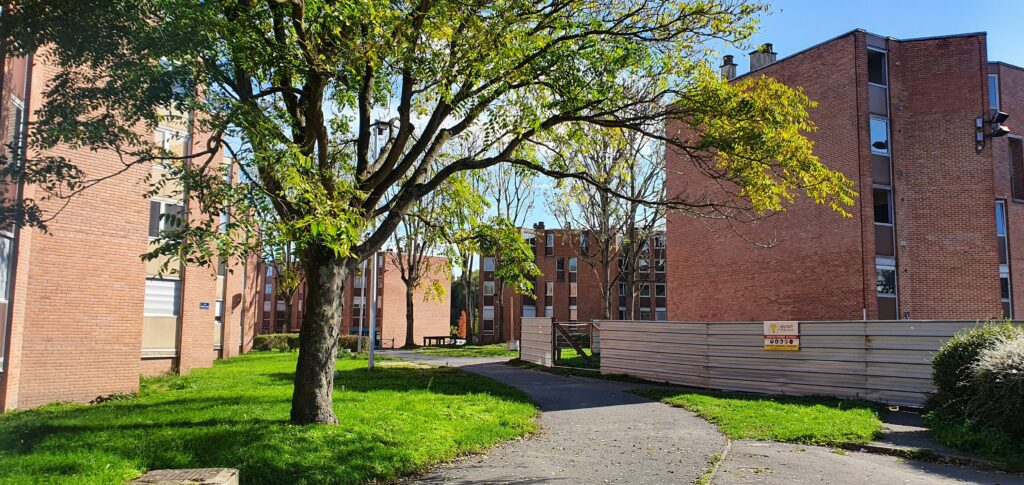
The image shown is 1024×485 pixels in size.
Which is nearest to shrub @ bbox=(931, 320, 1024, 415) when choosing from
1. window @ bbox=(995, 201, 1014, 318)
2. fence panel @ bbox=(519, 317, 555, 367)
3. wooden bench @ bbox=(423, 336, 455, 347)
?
window @ bbox=(995, 201, 1014, 318)

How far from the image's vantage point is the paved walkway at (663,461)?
7.30 m

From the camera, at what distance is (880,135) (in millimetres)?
21375

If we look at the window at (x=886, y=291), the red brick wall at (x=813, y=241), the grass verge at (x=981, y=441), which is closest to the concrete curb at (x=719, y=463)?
the grass verge at (x=981, y=441)

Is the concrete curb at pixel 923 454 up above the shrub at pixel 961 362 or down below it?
below

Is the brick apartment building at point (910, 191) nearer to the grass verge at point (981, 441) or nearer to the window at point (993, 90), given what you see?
the window at point (993, 90)

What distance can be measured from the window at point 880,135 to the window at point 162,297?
20.6m

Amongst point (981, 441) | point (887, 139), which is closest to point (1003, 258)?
point (887, 139)

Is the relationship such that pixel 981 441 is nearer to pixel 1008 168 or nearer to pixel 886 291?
pixel 886 291

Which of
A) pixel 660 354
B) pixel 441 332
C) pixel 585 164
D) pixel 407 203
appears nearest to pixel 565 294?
pixel 441 332

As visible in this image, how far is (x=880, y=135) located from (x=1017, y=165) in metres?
5.20

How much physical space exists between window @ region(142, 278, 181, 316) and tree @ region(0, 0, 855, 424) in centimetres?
946

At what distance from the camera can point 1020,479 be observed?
285 inches

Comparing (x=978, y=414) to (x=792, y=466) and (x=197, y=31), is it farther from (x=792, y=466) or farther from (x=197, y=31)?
(x=197, y=31)

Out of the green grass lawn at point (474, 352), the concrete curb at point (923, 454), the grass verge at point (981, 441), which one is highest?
the grass verge at point (981, 441)
